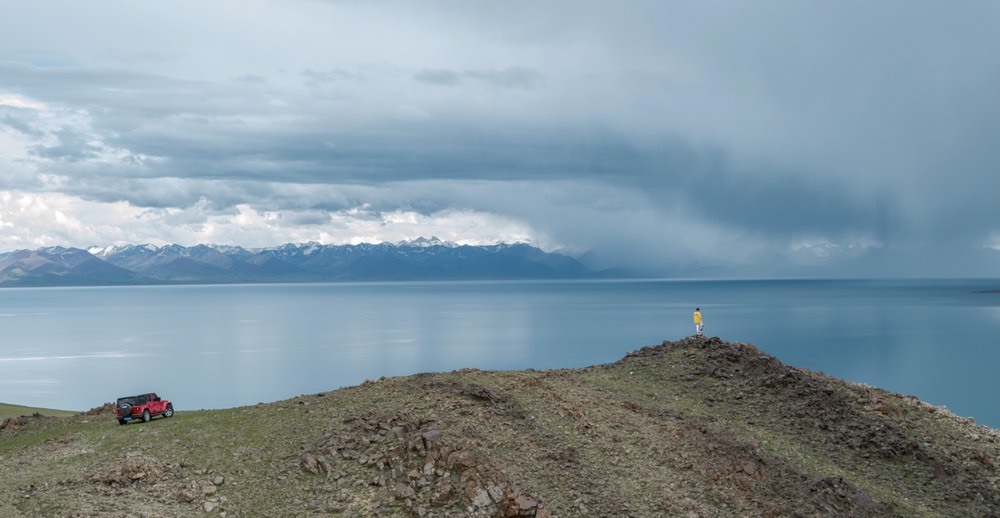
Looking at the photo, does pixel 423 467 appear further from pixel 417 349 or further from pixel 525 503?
pixel 417 349

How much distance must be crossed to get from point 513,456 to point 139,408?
13.5 meters

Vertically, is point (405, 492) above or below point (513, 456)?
below

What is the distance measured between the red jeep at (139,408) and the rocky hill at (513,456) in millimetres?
654

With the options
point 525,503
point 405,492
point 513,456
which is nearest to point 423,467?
point 405,492

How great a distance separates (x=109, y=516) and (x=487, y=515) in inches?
364

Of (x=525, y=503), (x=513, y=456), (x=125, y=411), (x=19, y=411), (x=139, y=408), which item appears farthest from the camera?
(x=19, y=411)

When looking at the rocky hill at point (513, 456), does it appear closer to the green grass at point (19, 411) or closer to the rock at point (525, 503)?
the rock at point (525, 503)

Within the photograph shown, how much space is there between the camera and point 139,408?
1056 inches

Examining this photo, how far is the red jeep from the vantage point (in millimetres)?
26562

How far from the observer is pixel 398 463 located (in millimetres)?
21812

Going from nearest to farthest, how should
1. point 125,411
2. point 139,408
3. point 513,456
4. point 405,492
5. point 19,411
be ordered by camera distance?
point 405,492 < point 513,456 < point 125,411 < point 139,408 < point 19,411

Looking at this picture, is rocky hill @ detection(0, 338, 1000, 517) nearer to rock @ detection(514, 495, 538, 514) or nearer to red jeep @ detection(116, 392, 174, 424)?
rock @ detection(514, 495, 538, 514)

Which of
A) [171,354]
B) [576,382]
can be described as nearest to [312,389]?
[171,354]

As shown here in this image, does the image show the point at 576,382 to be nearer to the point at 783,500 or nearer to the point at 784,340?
the point at 783,500
